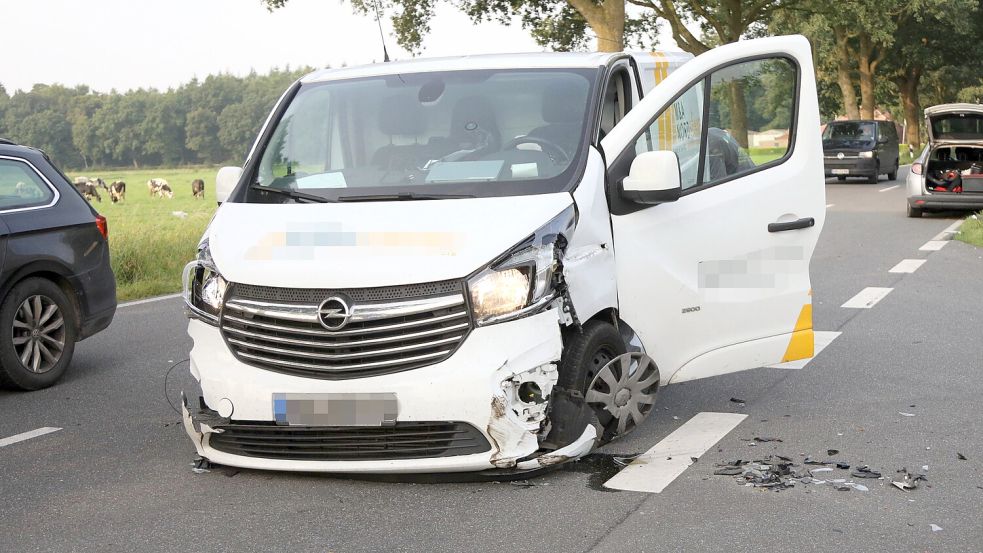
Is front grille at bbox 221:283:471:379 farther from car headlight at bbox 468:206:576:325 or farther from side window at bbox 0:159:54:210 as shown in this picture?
side window at bbox 0:159:54:210

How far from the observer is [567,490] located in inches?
196

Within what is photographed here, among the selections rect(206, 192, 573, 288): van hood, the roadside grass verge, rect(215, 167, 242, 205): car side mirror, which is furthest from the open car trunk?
rect(206, 192, 573, 288): van hood

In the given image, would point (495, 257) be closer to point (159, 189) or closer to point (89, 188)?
point (89, 188)

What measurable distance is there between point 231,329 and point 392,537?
120 cm

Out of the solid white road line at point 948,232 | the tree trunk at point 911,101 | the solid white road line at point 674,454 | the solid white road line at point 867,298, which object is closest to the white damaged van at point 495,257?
the solid white road line at point 674,454

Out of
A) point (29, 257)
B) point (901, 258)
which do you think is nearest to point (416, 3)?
point (901, 258)

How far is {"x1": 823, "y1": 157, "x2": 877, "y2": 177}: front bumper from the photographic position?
106ft

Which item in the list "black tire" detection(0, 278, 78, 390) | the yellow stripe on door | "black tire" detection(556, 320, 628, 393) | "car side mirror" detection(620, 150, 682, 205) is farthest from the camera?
"black tire" detection(0, 278, 78, 390)

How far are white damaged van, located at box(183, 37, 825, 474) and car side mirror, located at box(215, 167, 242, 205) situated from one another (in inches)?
0.7

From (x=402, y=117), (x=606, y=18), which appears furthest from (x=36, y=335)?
(x=606, y=18)

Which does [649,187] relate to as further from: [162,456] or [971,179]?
[971,179]

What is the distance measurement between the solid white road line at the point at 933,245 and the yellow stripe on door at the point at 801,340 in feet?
31.5

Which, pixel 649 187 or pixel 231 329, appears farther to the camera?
pixel 649 187

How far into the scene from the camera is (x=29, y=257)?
759cm
